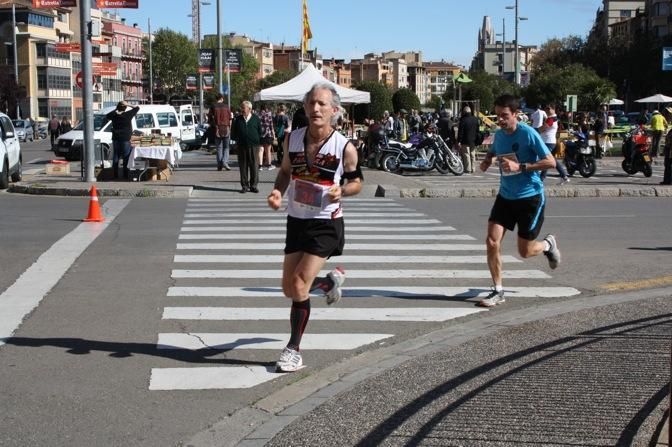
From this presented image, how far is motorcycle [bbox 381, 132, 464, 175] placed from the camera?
27516 mm

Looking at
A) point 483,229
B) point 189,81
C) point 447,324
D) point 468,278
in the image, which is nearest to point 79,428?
point 447,324

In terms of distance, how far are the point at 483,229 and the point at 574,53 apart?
8901cm

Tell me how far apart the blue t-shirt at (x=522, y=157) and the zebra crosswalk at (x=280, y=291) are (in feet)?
3.70

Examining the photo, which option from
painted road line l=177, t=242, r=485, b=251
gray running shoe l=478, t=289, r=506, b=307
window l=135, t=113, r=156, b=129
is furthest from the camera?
window l=135, t=113, r=156, b=129

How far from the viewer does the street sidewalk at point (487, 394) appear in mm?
5238

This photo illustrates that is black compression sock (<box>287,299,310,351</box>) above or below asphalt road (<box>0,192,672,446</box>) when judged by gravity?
above

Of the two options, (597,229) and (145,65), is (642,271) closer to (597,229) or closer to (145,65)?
(597,229)

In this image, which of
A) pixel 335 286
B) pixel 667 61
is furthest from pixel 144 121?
pixel 335 286

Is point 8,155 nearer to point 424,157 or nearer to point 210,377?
point 424,157

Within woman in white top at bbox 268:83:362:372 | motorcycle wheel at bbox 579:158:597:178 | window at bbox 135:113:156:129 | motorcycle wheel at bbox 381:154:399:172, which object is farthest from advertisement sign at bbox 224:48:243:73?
woman in white top at bbox 268:83:362:372

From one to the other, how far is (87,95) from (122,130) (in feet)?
4.36

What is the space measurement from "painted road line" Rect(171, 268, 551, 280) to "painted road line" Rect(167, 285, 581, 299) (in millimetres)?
628

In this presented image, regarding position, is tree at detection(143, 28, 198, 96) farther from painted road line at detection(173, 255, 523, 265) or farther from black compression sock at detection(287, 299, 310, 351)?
black compression sock at detection(287, 299, 310, 351)

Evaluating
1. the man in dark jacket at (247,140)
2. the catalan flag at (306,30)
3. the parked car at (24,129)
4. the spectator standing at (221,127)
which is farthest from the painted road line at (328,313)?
the parked car at (24,129)
